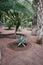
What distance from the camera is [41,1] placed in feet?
28.3

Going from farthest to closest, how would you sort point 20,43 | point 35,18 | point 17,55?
point 35,18, point 20,43, point 17,55

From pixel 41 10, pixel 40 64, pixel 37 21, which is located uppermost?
pixel 41 10

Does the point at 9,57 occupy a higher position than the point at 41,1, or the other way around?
the point at 41,1

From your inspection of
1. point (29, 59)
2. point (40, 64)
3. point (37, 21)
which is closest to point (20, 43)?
point (29, 59)

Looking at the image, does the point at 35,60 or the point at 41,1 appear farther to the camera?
the point at 41,1

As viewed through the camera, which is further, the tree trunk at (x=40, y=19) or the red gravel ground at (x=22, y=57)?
the tree trunk at (x=40, y=19)

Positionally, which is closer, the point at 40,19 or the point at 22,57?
the point at 22,57

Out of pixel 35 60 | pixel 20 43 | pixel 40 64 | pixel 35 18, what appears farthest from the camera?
pixel 35 18

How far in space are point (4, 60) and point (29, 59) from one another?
884 millimetres

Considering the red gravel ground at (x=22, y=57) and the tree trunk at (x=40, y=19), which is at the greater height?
the tree trunk at (x=40, y=19)

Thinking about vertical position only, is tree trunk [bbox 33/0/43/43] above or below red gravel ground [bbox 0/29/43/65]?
above

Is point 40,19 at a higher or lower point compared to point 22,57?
higher

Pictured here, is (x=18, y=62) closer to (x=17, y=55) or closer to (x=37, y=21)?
(x=17, y=55)

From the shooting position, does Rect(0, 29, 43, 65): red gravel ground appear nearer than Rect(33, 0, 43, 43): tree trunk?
Yes
